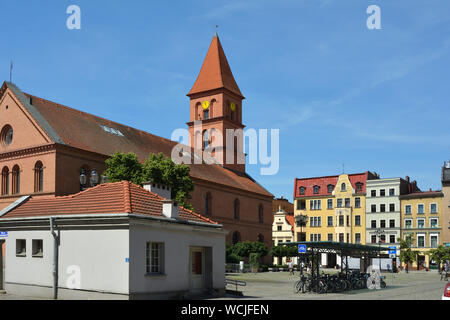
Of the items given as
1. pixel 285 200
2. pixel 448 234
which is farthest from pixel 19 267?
pixel 285 200

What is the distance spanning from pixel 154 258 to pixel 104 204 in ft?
10.4

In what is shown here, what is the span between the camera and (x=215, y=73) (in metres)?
78.3

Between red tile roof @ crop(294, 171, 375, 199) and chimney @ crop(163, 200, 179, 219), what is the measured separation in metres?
66.2

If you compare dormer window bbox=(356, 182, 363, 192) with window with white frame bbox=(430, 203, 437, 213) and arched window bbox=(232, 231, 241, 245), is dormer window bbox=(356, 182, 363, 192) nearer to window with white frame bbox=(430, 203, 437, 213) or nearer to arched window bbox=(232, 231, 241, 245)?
window with white frame bbox=(430, 203, 437, 213)

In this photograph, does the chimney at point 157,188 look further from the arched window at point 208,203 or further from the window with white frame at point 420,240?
the window with white frame at point 420,240

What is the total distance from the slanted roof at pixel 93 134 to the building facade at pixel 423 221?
31135mm

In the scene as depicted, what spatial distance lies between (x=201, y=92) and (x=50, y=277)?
5813 centimetres

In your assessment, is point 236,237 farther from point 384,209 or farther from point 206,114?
Result: point 384,209

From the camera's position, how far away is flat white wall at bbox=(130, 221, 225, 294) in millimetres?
20234

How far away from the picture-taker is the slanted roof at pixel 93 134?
149 ft

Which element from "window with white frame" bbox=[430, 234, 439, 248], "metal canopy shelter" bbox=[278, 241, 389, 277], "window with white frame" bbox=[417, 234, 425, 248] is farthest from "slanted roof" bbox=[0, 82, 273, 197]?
"window with white frame" bbox=[430, 234, 439, 248]

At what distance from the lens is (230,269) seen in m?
55.8

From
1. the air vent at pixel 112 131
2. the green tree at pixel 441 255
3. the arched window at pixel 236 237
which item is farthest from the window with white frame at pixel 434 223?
the air vent at pixel 112 131

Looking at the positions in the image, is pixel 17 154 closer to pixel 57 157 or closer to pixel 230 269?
pixel 57 157
